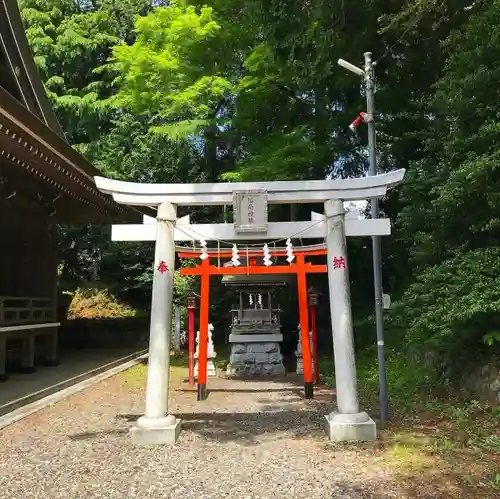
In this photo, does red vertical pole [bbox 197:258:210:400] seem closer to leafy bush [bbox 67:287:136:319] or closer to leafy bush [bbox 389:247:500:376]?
leafy bush [bbox 389:247:500:376]

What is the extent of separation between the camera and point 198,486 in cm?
501

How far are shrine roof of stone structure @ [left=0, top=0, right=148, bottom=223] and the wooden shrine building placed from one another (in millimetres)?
21

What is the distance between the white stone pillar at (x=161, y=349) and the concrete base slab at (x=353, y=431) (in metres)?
1.99

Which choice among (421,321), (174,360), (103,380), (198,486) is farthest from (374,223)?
(174,360)

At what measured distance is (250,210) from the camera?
7.09m

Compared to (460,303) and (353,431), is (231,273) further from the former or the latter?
(460,303)

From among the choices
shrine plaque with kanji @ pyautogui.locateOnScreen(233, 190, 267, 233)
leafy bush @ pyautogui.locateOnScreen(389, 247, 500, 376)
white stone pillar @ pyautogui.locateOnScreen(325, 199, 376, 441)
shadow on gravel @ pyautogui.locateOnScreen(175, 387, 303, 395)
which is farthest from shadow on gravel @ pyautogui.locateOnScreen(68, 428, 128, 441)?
leafy bush @ pyautogui.locateOnScreen(389, 247, 500, 376)

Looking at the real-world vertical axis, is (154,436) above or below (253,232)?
below

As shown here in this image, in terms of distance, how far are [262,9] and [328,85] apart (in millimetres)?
4781

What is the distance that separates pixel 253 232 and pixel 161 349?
1.99m

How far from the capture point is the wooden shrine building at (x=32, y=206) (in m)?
10.0

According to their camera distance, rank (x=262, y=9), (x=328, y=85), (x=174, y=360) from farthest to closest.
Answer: (x=174, y=360), (x=328, y=85), (x=262, y=9)

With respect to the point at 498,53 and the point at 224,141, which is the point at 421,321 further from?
the point at 224,141

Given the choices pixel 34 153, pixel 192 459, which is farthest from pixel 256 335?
pixel 192 459
